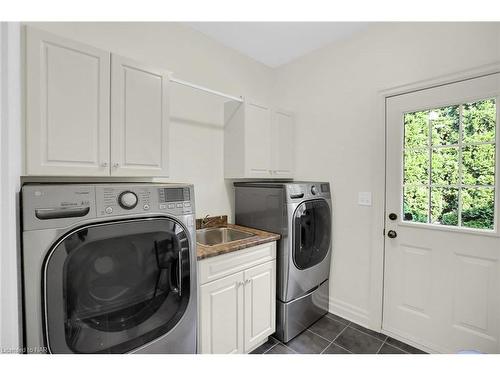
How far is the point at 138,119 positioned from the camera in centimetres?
135

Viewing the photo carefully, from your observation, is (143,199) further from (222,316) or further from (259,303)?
(259,303)

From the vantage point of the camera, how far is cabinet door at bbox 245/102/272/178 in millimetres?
2094

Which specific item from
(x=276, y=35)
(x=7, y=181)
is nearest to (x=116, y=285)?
(x=7, y=181)

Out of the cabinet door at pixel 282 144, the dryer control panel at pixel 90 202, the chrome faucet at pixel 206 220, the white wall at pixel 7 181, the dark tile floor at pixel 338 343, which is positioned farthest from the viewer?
the cabinet door at pixel 282 144

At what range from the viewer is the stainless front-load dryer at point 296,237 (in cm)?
186

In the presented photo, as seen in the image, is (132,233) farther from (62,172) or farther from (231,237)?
(231,237)

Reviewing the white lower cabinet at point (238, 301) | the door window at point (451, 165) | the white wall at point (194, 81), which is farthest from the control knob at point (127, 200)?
the door window at point (451, 165)

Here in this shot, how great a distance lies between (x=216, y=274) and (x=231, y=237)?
2.18 feet

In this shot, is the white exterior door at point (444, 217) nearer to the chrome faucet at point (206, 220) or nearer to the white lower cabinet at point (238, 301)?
the white lower cabinet at point (238, 301)

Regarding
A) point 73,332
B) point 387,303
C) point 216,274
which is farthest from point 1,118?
point 387,303

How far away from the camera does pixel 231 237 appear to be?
214 cm

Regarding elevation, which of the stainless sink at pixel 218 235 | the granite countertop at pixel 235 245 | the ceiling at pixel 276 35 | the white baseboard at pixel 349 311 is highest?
the ceiling at pixel 276 35

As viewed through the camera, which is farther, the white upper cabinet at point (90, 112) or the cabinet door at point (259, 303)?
the cabinet door at point (259, 303)

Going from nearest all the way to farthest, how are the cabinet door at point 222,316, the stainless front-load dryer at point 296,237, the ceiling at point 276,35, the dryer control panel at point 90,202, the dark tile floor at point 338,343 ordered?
the dryer control panel at point 90,202 < the cabinet door at point 222,316 < the dark tile floor at point 338,343 < the stainless front-load dryer at point 296,237 < the ceiling at point 276,35
